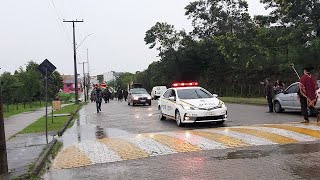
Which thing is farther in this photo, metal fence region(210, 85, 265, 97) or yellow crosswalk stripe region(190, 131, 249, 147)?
metal fence region(210, 85, 265, 97)

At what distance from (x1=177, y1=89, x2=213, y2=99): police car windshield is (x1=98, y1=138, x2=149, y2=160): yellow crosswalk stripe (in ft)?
15.6

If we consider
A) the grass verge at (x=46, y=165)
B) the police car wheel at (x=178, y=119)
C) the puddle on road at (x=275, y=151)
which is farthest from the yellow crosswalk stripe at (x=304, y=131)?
the grass verge at (x=46, y=165)

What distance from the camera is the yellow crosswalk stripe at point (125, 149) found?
9.57 metres

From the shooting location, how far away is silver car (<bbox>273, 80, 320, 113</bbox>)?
60.1ft

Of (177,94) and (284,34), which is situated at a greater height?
(284,34)

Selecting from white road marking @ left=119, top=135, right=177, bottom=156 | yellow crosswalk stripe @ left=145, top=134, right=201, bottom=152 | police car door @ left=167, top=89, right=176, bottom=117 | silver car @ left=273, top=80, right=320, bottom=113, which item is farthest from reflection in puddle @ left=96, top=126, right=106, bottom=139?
silver car @ left=273, top=80, right=320, bottom=113

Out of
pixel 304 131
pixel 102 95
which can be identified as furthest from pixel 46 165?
pixel 102 95

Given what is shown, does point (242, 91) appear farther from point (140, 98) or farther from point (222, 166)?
point (222, 166)

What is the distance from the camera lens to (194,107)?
1509cm

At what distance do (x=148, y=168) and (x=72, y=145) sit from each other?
14.6 ft

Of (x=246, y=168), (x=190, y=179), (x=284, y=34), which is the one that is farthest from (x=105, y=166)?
(x=284, y=34)

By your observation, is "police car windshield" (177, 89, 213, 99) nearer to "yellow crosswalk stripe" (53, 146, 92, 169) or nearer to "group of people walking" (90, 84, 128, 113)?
"yellow crosswalk stripe" (53, 146, 92, 169)

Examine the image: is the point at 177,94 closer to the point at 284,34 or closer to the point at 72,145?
the point at 72,145

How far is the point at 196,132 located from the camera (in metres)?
13.1
